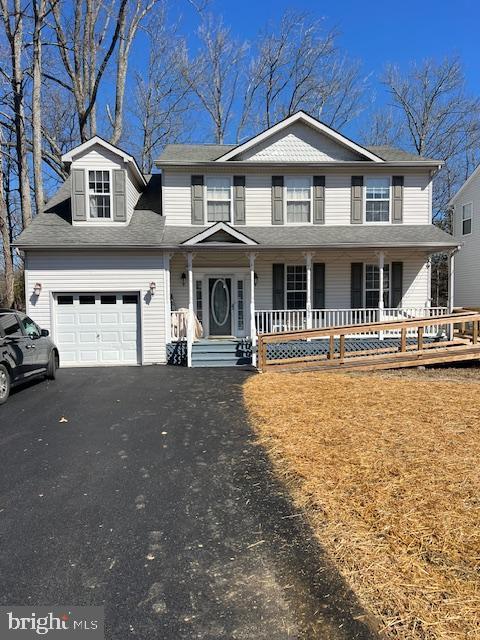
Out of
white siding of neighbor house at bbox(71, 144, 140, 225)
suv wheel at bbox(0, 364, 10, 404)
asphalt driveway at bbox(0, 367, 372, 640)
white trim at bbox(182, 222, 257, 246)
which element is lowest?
asphalt driveway at bbox(0, 367, 372, 640)

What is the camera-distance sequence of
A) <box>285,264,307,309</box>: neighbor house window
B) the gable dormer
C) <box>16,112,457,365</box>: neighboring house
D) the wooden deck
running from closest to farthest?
the wooden deck
<box>16,112,457,365</box>: neighboring house
the gable dormer
<box>285,264,307,309</box>: neighbor house window

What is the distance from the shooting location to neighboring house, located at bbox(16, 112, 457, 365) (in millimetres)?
11977

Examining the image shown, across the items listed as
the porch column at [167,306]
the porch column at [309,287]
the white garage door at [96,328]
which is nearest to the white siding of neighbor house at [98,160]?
the porch column at [167,306]

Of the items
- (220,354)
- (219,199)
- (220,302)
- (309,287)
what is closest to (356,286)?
(309,287)

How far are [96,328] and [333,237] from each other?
7636 mm

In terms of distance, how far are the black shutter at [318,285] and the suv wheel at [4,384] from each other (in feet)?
29.8

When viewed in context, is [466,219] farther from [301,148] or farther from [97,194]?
[97,194]

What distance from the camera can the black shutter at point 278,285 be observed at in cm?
1345

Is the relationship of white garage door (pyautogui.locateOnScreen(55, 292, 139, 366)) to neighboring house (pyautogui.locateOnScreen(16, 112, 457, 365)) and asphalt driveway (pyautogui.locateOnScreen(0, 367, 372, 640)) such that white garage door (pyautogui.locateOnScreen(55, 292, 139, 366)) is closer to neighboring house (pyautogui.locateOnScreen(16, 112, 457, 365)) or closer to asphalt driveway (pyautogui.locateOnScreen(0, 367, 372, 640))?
neighboring house (pyautogui.locateOnScreen(16, 112, 457, 365))

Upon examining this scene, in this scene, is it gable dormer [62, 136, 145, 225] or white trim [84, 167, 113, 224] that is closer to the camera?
gable dormer [62, 136, 145, 225]

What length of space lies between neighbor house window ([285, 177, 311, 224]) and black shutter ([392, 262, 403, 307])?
3.35m

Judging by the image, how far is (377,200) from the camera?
1366 centimetres

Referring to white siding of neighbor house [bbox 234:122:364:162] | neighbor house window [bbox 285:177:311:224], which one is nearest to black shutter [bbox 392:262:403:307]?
neighbor house window [bbox 285:177:311:224]

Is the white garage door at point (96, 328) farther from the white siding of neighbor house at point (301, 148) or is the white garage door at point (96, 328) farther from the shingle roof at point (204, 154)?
the white siding of neighbor house at point (301, 148)
